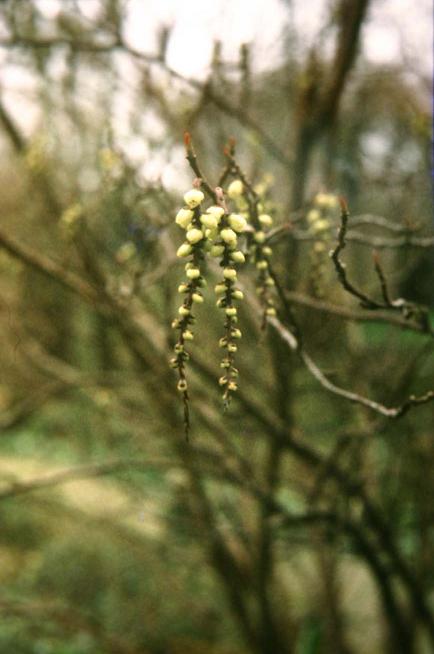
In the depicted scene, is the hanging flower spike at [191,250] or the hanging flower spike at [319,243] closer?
the hanging flower spike at [191,250]

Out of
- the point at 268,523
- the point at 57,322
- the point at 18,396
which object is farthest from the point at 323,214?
the point at 18,396

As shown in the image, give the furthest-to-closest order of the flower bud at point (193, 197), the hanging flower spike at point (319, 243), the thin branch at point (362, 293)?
1. the hanging flower spike at point (319, 243)
2. the thin branch at point (362, 293)
3. the flower bud at point (193, 197)

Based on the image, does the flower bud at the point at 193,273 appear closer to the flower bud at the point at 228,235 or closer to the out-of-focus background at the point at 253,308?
the flower bud at the point at 228,235

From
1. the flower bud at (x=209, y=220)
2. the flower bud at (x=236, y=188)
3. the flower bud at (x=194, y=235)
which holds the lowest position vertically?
the flower bud at (x=194, y=235)

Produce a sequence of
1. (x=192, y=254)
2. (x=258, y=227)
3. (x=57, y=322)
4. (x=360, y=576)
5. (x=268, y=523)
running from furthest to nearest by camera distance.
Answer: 1. (x=57, y=322)
2. (x=360, y=576)
3. (x=268, y=523)
4. (x=258, y=227)
5. (x=192, y=254)

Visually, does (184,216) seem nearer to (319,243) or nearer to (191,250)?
(191,250)

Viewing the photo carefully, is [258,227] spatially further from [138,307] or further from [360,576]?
[360,576]

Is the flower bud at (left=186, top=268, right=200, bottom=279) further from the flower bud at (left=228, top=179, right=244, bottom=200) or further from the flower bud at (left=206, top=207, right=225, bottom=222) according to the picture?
the flower bud at (left=228, top=179, right=244, bottom=200)

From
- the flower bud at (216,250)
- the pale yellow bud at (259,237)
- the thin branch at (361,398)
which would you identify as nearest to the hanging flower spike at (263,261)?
the pale yellow bud at (259,237)
